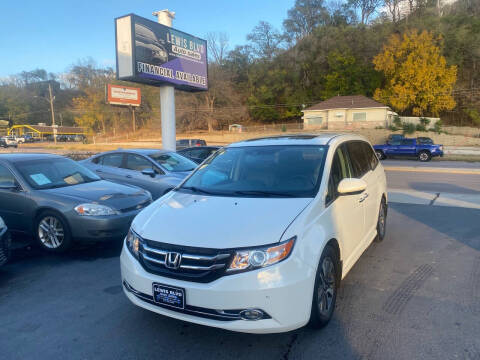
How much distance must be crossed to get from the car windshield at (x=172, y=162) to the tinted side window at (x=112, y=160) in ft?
2.81

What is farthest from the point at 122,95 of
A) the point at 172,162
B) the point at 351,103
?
the point at 172,162

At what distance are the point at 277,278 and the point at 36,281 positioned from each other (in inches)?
132

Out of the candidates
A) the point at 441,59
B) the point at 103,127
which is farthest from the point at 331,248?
the point at 103,127

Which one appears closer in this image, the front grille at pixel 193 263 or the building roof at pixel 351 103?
the front grille at pixel 193 263

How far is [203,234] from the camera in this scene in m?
2.82

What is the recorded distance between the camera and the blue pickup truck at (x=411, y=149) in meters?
25.3

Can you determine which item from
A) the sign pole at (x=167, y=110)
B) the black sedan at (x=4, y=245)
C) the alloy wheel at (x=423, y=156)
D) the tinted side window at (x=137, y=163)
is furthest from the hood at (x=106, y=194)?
the alloy wheel at (x=423, y=156)

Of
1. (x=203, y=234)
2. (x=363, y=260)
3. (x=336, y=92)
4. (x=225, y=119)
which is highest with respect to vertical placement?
(x=336, y=92)

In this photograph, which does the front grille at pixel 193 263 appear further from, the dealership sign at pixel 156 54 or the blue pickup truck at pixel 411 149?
the blue pickup truck at pixel 411 149

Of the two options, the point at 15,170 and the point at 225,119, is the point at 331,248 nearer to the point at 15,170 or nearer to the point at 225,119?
the point at 15,170

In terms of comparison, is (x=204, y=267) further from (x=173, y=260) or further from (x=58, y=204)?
(x=58, y=204)

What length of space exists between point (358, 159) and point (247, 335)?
2.83 metres

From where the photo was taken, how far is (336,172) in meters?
3.83

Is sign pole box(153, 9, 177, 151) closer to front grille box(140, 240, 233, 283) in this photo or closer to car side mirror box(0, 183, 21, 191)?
car side mirror box(0, 183, 21, 191)
